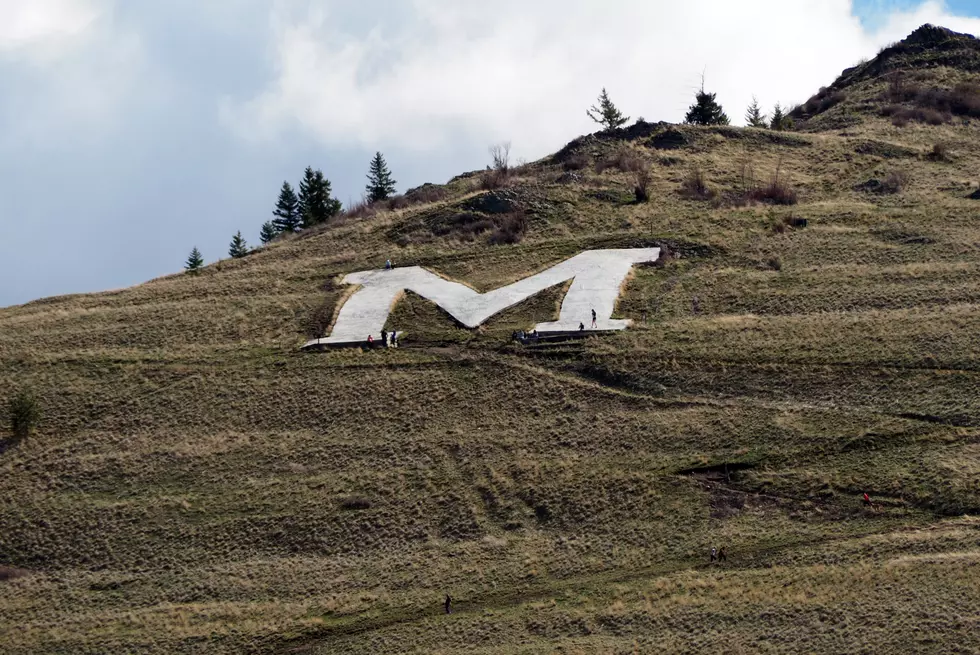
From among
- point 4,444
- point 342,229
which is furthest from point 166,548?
point 342,229

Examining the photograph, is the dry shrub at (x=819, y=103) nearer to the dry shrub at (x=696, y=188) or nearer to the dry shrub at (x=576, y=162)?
the dry shrub at (x=576, y=162)

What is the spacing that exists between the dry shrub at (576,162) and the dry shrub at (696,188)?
23.5 feet

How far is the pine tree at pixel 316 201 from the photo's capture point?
249ft

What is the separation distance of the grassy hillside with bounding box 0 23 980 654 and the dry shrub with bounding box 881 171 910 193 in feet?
4.62

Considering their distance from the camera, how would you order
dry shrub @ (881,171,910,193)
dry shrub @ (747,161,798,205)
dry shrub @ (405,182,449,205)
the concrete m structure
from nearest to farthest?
1. the concrete m structure
2. dry shrub @ (747,161,798,205)
3. dry shrub @ (881,171,910,193)
4. dry shrub @ (405,182,449,205)

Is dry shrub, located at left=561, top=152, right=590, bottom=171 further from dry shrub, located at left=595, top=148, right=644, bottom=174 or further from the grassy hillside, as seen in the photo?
the grassy hillside

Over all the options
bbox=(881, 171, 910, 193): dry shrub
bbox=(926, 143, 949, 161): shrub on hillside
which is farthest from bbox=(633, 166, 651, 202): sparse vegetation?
bbox=(926, 143, 949, 161): shrub on hillside

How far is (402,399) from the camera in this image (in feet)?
142

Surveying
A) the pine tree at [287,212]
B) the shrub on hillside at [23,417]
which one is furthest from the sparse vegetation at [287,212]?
the shrub on hillside at [23,417]

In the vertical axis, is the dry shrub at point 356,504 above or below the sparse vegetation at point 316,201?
below

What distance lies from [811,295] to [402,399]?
685 inches

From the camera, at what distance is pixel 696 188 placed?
206 feet

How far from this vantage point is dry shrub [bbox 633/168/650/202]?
204ft

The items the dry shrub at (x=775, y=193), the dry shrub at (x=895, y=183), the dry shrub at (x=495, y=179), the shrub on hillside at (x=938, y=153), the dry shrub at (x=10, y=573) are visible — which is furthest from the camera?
the dry shrub at (x=495, y=179)
